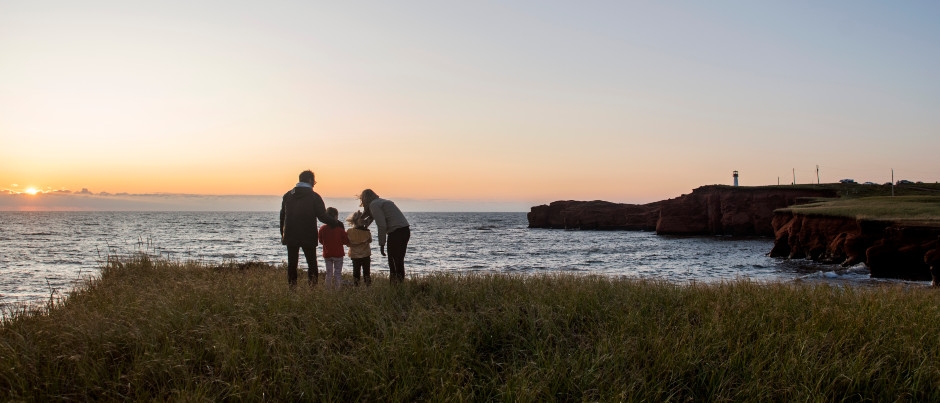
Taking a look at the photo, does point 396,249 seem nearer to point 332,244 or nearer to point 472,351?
point 332,244

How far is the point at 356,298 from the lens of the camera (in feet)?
23.2

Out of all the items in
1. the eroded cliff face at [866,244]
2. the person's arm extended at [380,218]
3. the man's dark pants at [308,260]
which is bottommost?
the eroded cliff face at [866,244]

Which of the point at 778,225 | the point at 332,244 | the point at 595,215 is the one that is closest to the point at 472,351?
the point at 332,244

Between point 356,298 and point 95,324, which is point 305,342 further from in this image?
point 95,324

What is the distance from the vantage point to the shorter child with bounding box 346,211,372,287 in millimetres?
10125

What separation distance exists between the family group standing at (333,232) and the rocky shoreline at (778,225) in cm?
1736

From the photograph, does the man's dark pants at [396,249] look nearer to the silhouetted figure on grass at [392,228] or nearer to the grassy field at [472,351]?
the silhouetted figure on grass at [392,228]

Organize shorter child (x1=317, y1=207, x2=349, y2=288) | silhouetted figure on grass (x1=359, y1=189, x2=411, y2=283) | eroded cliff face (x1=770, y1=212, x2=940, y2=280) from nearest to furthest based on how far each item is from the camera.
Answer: silhouetted figure on grass (x1=359, y1=189, x2=411, y2=283) → shorter child (x1=317, y1=207, x2=349, y2=288) → eroded cliff face (x1=770, y1=212, x2=940, y2=280)

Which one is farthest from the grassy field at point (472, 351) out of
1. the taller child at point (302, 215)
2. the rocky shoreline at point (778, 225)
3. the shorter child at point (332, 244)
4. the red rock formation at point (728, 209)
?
the red rock formation at point (728, 209)

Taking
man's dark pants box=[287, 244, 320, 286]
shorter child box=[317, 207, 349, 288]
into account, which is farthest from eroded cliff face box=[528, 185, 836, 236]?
man's dark pants box=[287, 244, 320, 286]

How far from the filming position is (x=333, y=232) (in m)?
10.0

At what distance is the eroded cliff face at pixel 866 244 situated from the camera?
18594mm

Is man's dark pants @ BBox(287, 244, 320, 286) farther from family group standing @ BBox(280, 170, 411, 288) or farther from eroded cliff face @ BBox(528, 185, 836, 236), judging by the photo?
eroded cliff face @ BBox(528, 185, 836, 236)

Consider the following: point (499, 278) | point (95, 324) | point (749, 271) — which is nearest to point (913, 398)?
point (499, 278)
